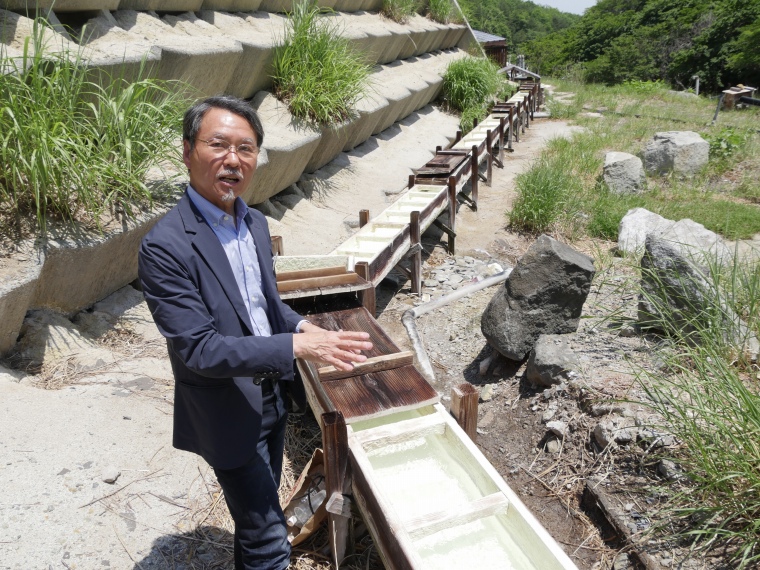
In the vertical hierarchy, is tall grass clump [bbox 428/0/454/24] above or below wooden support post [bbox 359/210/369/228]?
above

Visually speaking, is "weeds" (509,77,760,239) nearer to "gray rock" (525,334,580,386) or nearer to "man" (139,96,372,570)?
"gray rock" (525,334,580,386)

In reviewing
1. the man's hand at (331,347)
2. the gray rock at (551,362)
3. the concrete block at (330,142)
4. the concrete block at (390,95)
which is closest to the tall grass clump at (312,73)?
the concrete block at (330,142)

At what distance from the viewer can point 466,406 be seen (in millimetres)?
2463

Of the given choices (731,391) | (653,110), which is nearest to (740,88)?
(653,110)

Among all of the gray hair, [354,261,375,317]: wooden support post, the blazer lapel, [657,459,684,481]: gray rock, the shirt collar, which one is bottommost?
[657,459,684,481]: gray rock

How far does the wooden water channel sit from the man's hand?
0.75 metres

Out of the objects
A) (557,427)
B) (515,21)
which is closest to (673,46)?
(557,427)

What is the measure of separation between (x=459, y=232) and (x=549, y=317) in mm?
3528

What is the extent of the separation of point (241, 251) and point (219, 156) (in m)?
0.30

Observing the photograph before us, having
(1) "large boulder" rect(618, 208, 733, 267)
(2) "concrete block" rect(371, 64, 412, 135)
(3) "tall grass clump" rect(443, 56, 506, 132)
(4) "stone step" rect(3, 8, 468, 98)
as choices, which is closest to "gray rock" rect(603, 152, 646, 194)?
(1) "large boulder" rect(618, 208, 733, 267)

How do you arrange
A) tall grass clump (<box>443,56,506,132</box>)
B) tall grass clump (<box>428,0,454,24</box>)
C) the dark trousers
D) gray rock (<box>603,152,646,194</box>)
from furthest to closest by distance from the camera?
1. tall grass clump (<box>428,0,454,24</box>)
2. tall grass clump (<box>443,56,506,132</box>)
3. gray rock (<box>603,152,646,194</box>)
4. the dark trousers

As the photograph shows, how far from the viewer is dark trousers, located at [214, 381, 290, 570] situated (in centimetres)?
184

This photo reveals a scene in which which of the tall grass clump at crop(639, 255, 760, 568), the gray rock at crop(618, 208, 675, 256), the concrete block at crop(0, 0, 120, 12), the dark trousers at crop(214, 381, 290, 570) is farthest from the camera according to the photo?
the gray rock at crop(618, 208, 675, 256)

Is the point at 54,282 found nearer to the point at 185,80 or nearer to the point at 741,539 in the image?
the point at 185,80
